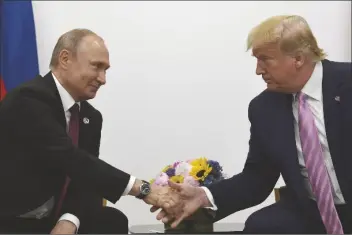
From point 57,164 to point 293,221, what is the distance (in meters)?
0.98

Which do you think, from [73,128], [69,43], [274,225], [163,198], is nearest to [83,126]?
[73,128]

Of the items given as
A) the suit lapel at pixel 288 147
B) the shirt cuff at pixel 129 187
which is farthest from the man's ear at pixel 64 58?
the suit lapel at pixel 288 147

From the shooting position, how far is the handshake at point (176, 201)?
7.68ft

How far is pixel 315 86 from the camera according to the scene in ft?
7.62

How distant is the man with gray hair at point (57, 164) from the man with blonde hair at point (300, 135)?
0.28 meters

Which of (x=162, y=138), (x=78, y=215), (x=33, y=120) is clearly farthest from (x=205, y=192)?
(x=162, y=138)

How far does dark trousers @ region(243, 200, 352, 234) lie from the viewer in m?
2.26

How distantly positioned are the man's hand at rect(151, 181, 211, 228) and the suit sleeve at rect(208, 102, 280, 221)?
95 mm

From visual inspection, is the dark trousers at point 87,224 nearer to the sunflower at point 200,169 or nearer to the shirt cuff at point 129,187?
the shirt cuff at point 129,187

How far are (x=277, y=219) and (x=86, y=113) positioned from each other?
947mm

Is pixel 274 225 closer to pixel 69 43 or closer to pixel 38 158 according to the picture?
pixel 38 158

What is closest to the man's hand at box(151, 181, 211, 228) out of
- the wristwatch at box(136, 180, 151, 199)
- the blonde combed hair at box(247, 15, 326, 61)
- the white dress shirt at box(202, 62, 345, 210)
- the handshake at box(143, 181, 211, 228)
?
the handshake at box(143, 181, 211, 228)

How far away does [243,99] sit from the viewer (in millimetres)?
3861

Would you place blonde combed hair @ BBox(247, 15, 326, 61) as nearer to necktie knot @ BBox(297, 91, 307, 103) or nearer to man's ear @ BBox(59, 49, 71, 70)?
necktie knot @ BBox(297, 91, 307, 103)
